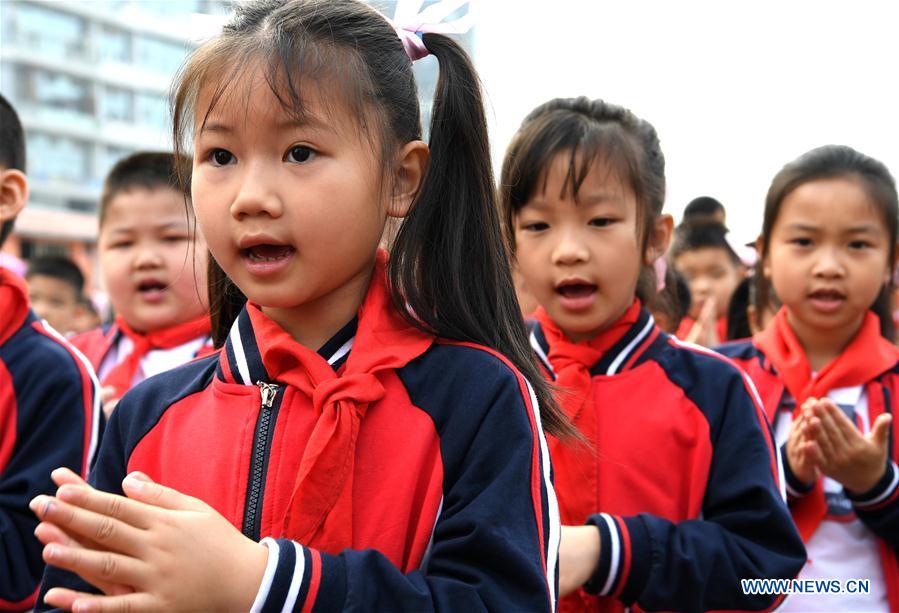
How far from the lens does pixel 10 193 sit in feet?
9.05

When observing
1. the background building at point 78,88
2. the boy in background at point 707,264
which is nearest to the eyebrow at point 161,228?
the boy in background at point 707,264

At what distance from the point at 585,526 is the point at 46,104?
36.9 m

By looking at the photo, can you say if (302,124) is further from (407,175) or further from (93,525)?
(93,525)

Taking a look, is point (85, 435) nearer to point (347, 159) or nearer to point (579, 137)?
point (347, 159)

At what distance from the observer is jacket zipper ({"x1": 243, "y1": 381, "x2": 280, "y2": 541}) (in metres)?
1.39

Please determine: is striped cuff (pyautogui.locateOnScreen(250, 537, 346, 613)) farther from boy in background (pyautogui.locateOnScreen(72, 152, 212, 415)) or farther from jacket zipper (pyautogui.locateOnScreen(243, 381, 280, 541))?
boy in background (pyautogui.locateOnScreen(72, 152, 212, 415))

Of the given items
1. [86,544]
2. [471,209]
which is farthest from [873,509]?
[86,544]

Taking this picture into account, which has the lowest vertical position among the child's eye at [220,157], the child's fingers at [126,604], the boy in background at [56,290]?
the boy in background at [56,290]

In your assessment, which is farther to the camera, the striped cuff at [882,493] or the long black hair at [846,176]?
the long black hair at [846,176]

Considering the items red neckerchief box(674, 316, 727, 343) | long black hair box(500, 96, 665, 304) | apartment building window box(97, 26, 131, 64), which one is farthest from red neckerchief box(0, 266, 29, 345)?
apartment building window box(97, 26, 131, 64)

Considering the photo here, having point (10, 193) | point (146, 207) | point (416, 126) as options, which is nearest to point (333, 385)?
point (416, 126)

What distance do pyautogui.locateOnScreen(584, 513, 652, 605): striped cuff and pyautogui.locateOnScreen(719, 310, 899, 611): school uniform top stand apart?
2.33 ft

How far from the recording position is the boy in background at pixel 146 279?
3350 millimetres

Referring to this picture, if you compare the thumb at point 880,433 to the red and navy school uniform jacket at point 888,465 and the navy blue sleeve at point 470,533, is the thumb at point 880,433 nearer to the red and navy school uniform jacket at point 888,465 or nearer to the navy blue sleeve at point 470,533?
the red and navy school uniform jacket at point 888,465
